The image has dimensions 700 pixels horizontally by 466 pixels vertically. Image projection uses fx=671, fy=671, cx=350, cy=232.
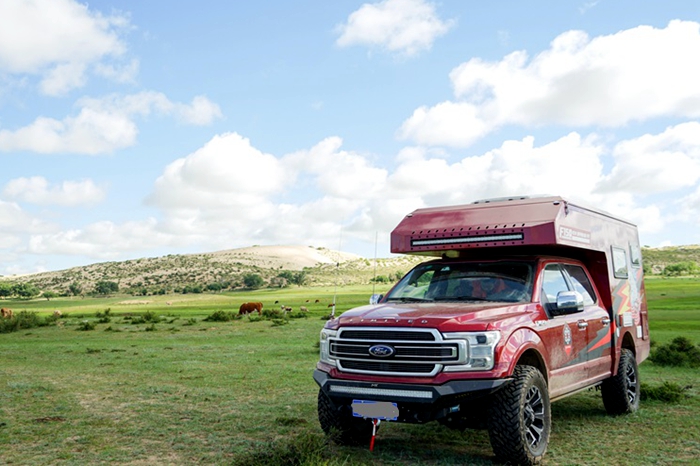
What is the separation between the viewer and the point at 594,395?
12.4 metres

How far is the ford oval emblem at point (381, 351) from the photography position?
278 inches

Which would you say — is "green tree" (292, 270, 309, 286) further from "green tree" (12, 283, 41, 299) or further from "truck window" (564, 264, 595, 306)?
"truck window" (564, 264, 595, 306)

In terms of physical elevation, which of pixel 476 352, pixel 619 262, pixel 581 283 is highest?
pixel 619 262

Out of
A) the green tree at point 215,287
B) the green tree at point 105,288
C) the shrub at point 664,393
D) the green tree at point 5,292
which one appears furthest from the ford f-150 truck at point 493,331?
the green tree at point 5,292

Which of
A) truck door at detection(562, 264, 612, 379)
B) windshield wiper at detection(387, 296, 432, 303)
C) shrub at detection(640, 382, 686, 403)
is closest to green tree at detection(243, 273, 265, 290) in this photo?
shrub at detection(640, 382, 686, 403)

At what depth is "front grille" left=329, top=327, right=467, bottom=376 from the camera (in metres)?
6.86

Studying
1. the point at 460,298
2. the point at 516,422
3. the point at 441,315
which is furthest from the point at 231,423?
the point at 516,422

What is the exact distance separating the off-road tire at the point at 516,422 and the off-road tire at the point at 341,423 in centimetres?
169

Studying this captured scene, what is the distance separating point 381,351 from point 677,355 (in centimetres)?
1252

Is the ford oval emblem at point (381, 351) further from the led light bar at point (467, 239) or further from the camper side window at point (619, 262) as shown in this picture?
the camper side window at point (619, 262)

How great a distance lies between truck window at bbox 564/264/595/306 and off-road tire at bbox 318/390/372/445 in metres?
3.60

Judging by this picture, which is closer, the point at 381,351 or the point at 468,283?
the point at 381,351

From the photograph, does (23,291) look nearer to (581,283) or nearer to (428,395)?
(581,283)

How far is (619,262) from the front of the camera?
10.8 metres
